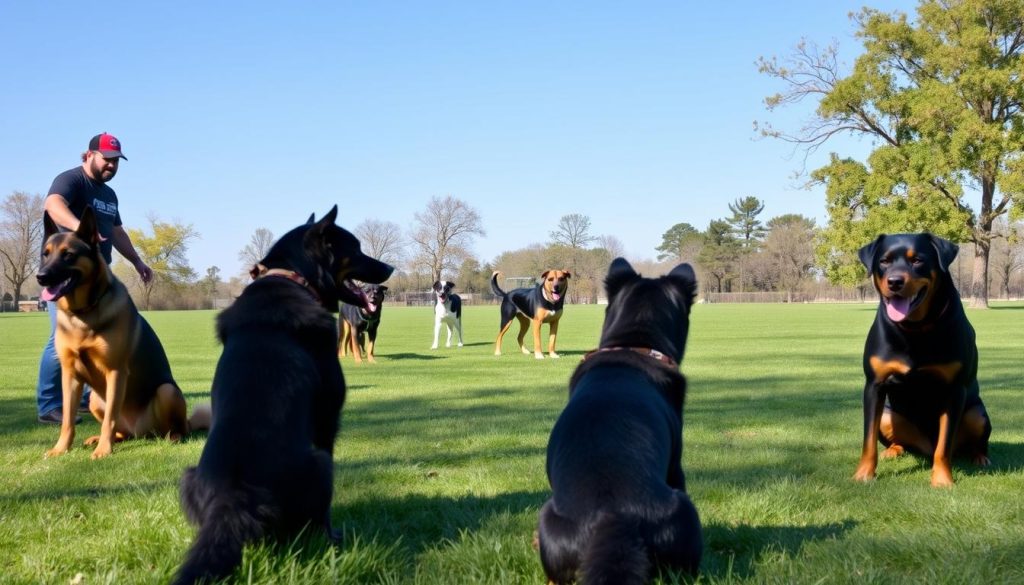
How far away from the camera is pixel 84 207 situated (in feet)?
20.3

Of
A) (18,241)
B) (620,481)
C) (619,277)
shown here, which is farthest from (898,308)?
(18,241)

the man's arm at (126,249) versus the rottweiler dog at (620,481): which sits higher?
the man's arm at (126,249)

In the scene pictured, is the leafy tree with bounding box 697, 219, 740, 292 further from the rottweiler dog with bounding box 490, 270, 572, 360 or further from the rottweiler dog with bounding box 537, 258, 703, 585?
the rottweiler dog with bounding box 537, 258, 703, 585

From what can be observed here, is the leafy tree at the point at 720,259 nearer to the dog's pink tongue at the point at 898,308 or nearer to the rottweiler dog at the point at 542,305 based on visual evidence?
the rottweiler dog at the point at 542,305

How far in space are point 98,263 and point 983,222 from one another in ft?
147

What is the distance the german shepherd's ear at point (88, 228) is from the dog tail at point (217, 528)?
3485mm

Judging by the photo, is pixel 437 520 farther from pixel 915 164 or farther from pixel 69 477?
pixel 915 164

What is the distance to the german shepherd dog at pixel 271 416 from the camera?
2.65 m

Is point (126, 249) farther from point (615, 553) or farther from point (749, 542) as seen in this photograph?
point (615, 553)

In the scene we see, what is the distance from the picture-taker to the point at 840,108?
135 feet

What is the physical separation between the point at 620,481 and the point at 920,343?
307 centimetres

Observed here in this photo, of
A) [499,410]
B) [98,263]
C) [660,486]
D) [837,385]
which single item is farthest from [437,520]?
[837,385]

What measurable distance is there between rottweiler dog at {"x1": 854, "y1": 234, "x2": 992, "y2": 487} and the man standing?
5727mm

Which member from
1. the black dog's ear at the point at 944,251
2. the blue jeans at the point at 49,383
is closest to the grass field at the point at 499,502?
the blue jeans at the point at 49,383
